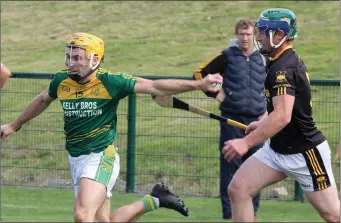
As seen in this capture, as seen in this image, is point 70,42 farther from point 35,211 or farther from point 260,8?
point 260,8

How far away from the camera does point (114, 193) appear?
14305mm

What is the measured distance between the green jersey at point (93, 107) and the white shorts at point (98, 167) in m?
0.06

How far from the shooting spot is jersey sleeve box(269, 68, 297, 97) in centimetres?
866

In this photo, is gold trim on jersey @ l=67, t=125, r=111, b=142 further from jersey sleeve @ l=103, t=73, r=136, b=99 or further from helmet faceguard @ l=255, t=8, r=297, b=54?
helmet faceguard @ l=255, t=8, r=297, b=54

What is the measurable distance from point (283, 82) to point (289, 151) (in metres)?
0.74

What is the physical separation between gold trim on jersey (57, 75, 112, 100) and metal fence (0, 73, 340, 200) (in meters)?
5.04

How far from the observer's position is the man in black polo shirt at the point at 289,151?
8953 mm

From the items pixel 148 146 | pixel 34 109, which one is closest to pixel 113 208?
pixel 148 146

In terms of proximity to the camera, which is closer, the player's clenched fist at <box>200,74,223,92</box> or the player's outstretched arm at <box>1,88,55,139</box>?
the player's clenched fist at <box>200,74,223,92</box>

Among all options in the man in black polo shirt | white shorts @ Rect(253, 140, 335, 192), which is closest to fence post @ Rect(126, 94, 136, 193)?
the man in black polo shirt

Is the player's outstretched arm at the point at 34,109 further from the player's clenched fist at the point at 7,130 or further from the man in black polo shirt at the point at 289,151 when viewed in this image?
the man in black polo shirt at the point at 289,151

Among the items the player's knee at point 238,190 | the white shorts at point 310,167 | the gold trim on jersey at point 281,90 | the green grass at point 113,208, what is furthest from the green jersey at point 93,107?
the green grass at point 113,208

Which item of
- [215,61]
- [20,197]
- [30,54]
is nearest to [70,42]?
[215,61]

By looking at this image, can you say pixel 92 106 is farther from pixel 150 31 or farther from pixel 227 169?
pixel 150 31
